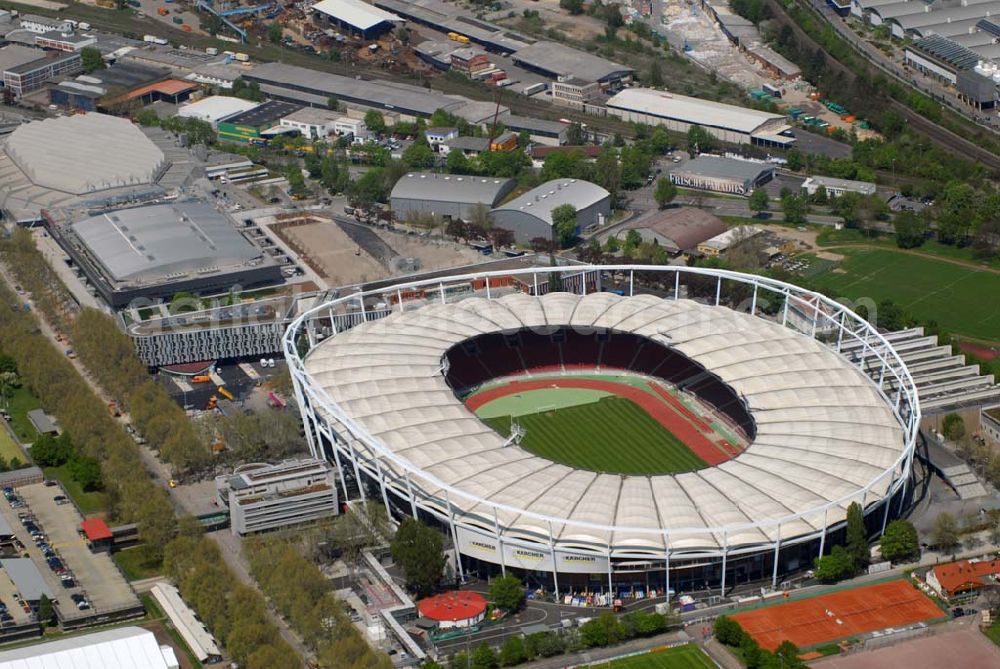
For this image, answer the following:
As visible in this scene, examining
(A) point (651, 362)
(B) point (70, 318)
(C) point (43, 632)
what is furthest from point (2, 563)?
(A) point (651, 362)

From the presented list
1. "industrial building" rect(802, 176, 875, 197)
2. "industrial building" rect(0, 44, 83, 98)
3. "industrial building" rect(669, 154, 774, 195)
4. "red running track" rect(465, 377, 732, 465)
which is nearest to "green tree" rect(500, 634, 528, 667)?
"red running track" rect(465, 377, 732, 465)

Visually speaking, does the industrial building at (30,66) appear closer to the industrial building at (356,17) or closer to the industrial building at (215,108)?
the industrial building at (215,108)

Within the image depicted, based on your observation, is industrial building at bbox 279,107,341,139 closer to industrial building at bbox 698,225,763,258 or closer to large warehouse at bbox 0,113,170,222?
large warehouse at bbox 0,113,170,222

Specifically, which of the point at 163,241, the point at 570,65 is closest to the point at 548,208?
the point at 163,241

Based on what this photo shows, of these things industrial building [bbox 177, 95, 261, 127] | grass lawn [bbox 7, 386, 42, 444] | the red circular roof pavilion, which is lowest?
grass lawn [bbox 7, 386, 42, 444]

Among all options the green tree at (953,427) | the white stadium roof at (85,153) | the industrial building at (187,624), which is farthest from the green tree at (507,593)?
the white stadium roof at (85,153)

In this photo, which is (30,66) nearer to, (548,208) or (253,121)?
(253,121)

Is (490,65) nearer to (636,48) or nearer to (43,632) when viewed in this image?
(636,48)
